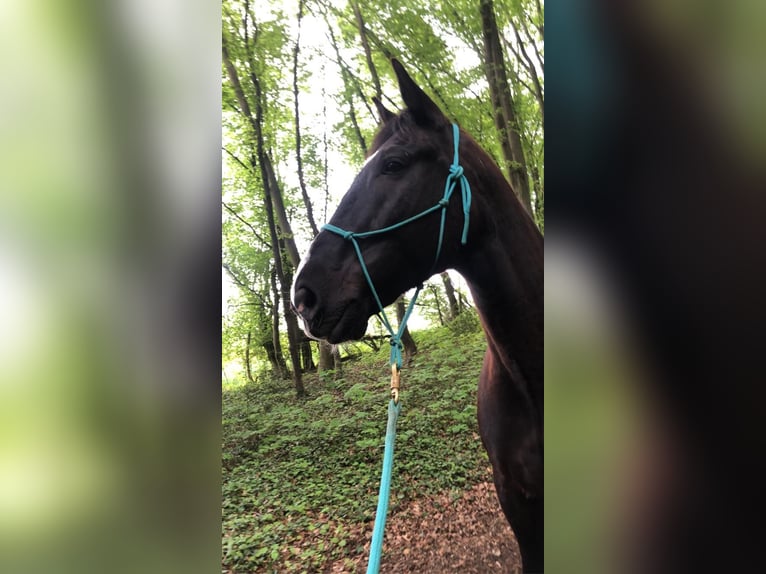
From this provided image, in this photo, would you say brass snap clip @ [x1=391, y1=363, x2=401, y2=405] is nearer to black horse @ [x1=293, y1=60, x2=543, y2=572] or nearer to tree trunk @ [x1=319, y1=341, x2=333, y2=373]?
black horse @ [x1=293, y1=60, x2=543, y2=572]

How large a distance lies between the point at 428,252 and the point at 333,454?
1916 millimetres

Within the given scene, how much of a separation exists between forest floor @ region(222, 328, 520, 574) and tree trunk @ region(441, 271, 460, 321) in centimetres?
55

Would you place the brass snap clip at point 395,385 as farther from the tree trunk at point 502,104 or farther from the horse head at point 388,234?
the tree trunk at point 502,104

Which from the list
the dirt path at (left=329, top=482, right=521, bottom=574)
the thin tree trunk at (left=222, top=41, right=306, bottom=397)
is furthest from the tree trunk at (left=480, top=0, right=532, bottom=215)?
the dirt path at (left=329, top=482, right=521, bottom=574)

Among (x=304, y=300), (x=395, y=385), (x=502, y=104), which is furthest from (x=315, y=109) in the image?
(x=395, y=385)

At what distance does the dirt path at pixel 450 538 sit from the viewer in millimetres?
2287

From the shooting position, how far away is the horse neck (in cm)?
136

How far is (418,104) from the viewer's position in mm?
1404
